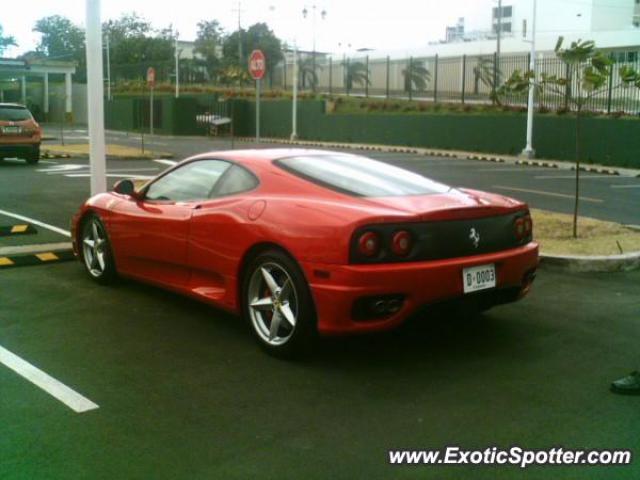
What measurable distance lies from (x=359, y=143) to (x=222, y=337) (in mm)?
29051

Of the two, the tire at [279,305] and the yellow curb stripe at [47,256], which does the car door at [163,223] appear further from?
the yellow curb stripe at [47,256]

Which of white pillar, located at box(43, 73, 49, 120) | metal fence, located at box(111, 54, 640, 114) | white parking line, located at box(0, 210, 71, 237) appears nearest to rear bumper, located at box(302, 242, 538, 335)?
white parking line, located at box(0, 210, 71, 237)

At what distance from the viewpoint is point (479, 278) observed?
16.6 ft

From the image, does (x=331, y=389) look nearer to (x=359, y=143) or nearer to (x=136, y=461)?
(x=136, y=461)

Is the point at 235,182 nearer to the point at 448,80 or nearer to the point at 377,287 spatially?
the point at 377,287

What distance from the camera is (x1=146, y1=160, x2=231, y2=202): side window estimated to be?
6.07 metres

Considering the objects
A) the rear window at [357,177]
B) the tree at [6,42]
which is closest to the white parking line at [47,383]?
the rear window at [357,177]

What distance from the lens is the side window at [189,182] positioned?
6.07 metres

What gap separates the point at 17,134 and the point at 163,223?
14927 mm

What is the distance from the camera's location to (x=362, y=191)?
5.40 metres

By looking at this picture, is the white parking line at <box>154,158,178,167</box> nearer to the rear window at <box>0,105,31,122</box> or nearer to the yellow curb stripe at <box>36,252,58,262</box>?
the rear window at <box>0,105,31,122</box>

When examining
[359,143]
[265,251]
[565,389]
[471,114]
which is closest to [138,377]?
[265,251]

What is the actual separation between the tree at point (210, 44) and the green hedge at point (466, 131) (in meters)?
25.7

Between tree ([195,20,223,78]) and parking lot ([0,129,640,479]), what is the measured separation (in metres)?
58.4
